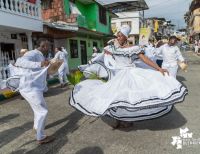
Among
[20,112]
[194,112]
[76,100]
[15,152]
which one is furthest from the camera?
[20,112]

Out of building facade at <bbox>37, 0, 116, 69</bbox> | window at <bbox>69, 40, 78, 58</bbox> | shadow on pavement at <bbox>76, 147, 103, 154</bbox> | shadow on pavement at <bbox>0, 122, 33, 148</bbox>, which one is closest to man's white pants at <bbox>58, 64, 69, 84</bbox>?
building facade at <bbox>37, 0, 116, 69</bbox>

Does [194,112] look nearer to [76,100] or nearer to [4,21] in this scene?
[76,100]

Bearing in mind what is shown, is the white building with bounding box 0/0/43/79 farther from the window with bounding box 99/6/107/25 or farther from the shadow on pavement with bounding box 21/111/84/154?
the window with bounding box 99/6/107/25

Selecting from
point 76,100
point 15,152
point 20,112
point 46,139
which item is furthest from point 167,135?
point 20,112

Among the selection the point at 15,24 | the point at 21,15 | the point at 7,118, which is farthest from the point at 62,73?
the point at 7,118

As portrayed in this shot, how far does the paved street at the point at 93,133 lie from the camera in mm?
4398

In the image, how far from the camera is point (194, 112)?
21.3ft

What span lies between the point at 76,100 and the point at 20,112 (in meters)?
2.74

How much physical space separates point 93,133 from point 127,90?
1200 mm

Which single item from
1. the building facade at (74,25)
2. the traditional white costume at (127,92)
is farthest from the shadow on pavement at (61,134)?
the building facade at (74,25)

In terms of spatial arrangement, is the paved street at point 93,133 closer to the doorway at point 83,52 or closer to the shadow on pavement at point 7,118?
the shadow on pavement at point 7,118

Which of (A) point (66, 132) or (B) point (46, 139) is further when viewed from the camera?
(A) point (66, 132)

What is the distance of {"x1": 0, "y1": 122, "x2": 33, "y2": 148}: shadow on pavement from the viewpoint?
5.05m

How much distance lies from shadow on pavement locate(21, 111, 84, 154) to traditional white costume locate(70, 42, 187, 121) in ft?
2.21
